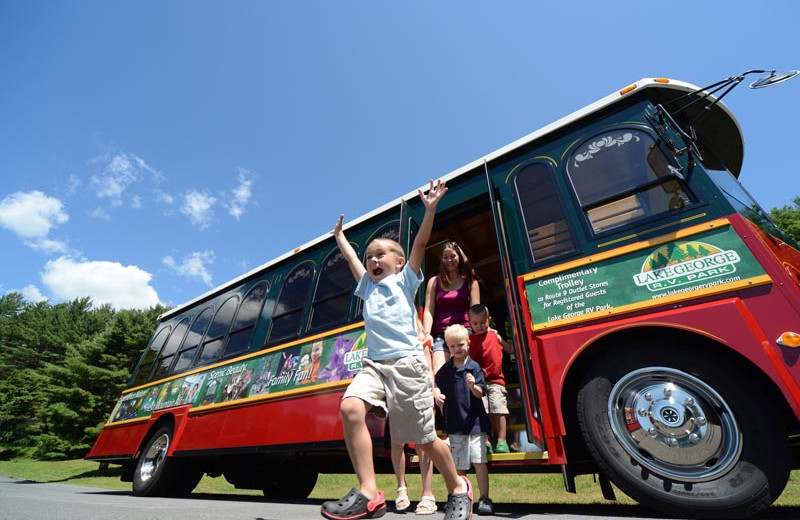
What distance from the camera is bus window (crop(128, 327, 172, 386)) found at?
6.48 meters

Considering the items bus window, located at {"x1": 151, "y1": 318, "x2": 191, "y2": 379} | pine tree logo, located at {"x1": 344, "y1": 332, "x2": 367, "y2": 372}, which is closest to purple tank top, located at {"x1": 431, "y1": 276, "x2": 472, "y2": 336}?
pine tree logo, located at {"x1": 344, "y1": 332, "x2": 367, "y2": 372}

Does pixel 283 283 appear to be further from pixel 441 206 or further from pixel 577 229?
pixel 577 229

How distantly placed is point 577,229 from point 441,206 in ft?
4.26

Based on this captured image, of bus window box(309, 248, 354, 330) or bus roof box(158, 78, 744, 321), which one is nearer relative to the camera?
bus roof box(158, 78, 744, 321)

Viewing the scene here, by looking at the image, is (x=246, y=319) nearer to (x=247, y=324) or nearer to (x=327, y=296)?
(x=247, y=324)

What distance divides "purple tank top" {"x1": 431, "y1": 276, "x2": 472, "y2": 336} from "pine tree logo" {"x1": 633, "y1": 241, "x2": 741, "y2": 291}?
1.19 meters

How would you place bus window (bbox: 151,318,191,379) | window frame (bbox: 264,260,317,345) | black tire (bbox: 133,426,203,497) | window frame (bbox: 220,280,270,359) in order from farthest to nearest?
1. bus window (bbox: 151,318,191,379)
2. window frame (bbox: 220,280,270,359)
3. black tire (bbox: 133,426,203,497)
4. window frame (bbox: 264,260,317,345)

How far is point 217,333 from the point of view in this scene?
5.52 metres

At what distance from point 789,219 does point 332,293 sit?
80.2 feet

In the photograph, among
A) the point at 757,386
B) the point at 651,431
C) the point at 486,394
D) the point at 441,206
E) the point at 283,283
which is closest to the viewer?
the point at 757,386

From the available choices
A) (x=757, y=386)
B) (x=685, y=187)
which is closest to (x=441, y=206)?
(x=685, y=187)

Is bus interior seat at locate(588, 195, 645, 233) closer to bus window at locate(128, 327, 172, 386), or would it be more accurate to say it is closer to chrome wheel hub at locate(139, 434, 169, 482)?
chrome wheel hub at locate(139, 434, 169, 482)

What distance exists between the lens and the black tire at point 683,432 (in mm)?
1808

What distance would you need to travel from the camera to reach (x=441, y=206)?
3715 millimetres
